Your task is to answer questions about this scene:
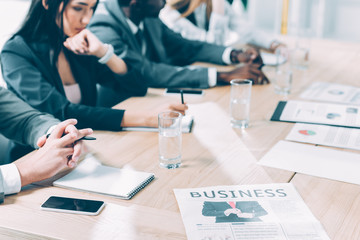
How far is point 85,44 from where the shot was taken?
5.79 ft

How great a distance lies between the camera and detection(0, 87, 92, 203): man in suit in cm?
108

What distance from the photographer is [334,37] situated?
5309 millimetres

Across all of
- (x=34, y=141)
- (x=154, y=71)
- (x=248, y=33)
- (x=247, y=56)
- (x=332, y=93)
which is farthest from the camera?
(x=248, y=33)

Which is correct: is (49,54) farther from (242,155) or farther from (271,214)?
(271,214)

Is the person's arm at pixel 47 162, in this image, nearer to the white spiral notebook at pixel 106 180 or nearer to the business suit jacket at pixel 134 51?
the white spiral notebook at pixel 106 180

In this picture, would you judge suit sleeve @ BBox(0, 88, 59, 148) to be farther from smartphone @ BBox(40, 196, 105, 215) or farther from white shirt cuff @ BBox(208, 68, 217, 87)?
white shirt cuff @ BBox(208, 68, 217, 87)

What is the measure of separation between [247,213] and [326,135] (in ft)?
1.96

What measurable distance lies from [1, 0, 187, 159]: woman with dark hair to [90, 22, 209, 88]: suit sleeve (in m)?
0.13

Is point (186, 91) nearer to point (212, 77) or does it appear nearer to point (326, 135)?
point (212, 77)

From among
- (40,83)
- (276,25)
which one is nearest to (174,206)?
(40,83)

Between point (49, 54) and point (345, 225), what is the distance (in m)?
1.23

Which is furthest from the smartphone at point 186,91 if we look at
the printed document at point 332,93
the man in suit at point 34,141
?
the man in suit at point 34,141

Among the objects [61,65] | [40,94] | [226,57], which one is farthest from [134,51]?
[40,94]

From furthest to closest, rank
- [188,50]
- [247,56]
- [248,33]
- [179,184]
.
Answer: [248,33] → [188,50] → [247,56] → [179,184]
